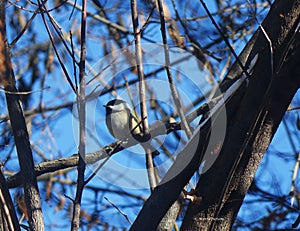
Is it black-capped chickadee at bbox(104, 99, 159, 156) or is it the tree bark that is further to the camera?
black-capped chickadee at bbox(104, 99, 159, 156)

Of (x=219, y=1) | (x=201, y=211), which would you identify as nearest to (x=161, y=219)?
(x=201, y=211)

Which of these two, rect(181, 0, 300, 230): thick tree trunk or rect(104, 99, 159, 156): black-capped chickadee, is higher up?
rect(104, 99, 159, 156): black-capped chickadee

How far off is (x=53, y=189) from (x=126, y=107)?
991mm

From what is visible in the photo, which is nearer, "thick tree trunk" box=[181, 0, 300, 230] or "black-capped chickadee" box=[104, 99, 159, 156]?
"thick tree trunk" box=[181, 0, 300, 230]

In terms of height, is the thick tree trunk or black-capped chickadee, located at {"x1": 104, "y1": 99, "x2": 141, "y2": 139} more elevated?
black-capped chickadee, located at {"x1": 104, "y1": 99, "x2": 141, "y2": 139}

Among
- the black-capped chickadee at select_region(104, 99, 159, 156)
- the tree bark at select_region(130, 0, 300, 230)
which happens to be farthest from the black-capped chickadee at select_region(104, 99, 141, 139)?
the tree bark at select_region(130, 0, 300, 230)

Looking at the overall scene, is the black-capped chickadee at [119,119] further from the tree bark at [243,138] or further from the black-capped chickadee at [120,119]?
the tree bark at [243,138]

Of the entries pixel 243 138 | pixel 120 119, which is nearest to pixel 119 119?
pixel 120 119

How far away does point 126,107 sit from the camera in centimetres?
377

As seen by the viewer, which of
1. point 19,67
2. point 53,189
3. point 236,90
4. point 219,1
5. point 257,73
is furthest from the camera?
point 19,67

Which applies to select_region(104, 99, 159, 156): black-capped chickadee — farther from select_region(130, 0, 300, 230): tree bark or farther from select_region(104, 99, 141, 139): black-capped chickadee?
select_region(130, 0, 300, 230): tree bark

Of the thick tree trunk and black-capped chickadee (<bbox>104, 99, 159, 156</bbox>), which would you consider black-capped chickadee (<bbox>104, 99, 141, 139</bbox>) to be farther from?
the thick tree trunk

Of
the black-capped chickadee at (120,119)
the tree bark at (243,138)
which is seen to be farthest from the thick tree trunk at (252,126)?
the black-capped chickadee at (120,119)

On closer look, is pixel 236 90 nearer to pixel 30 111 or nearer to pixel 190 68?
pixel 190 68
